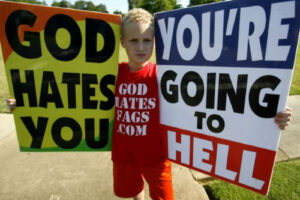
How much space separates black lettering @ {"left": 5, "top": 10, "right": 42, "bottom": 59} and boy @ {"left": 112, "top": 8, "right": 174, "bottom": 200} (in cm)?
60

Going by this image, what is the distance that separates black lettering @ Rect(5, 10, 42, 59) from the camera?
4.74 feet

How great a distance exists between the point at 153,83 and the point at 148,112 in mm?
201

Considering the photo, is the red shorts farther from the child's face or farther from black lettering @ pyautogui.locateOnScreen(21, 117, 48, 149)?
the child's face

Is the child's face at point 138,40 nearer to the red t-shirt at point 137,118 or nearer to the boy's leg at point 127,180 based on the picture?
the red t-shirt at point 137,118

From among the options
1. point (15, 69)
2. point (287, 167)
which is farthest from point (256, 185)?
point (15, 69)

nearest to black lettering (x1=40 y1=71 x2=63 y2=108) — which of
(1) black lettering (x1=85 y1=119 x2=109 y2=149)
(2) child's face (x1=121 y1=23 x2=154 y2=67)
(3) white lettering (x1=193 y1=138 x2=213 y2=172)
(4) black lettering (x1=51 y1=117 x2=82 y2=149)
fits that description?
(4) black lettering (x1=51 y1=117 x2=82 y2=149)

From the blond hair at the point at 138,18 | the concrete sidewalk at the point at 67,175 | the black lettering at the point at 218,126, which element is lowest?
the concrete sidewalk at the point at 67,175

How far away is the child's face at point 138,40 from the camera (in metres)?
1.33

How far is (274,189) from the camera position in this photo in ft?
6.25

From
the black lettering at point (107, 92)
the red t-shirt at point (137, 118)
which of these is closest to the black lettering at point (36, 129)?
the black lettering at point (107, 92)

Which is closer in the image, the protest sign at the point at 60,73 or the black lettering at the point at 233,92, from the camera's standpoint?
the black lettering at the point at 233,92

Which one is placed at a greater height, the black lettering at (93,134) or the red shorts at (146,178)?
the black lettering at (93,134)

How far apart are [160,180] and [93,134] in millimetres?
614

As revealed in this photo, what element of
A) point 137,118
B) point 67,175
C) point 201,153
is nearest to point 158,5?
point 67,175
